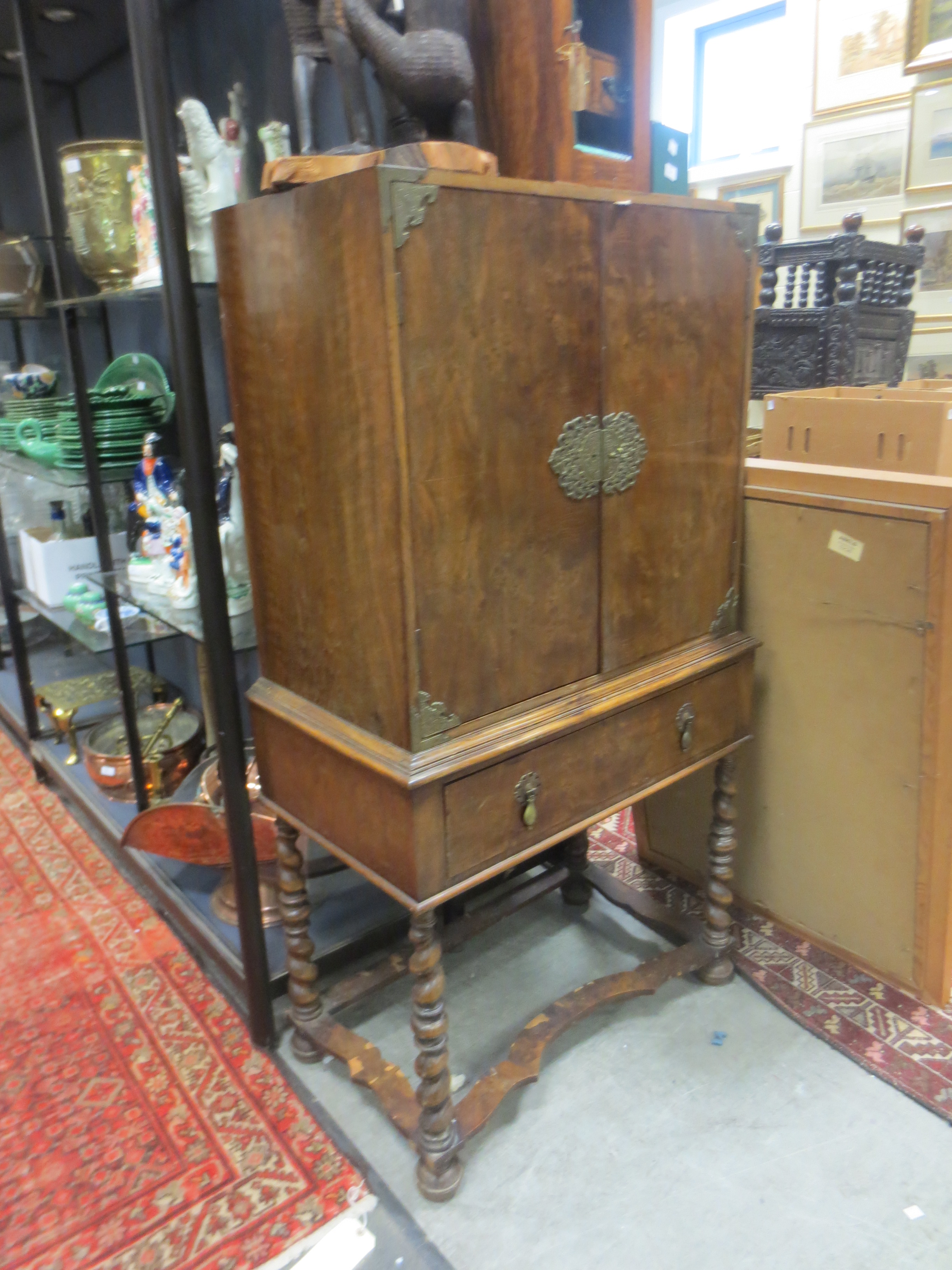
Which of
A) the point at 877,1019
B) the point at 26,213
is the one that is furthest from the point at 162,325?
the point at 877,1019

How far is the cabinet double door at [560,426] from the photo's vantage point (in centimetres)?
108

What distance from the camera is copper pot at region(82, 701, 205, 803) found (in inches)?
88.1

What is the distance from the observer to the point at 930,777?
61.6 inches

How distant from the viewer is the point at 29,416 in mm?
2512

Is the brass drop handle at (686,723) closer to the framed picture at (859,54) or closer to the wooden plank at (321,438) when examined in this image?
the wooden plank at (321,438)

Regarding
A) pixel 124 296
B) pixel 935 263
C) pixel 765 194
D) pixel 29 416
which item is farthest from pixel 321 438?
pixel 765 194

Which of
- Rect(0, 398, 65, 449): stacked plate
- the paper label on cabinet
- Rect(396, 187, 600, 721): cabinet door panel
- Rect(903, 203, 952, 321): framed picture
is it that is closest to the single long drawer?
Rect(396, 187, 600, 721): cabinet door panel

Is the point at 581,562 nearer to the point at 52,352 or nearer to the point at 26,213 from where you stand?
the point at 52,352

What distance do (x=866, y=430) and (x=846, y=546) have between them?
0.34m

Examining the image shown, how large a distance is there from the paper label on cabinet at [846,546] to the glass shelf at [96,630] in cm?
121

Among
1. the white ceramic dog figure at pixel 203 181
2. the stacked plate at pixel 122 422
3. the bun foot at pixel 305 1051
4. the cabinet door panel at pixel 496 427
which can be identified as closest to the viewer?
the cabinet door panel at pixel 496 427

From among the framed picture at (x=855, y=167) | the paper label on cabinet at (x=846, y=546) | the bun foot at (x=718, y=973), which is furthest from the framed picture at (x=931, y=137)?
the bun foot at (x=718, y=973)

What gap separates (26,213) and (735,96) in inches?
109

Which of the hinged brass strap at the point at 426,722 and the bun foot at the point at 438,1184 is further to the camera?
the bun foot at the point at 438,1184
